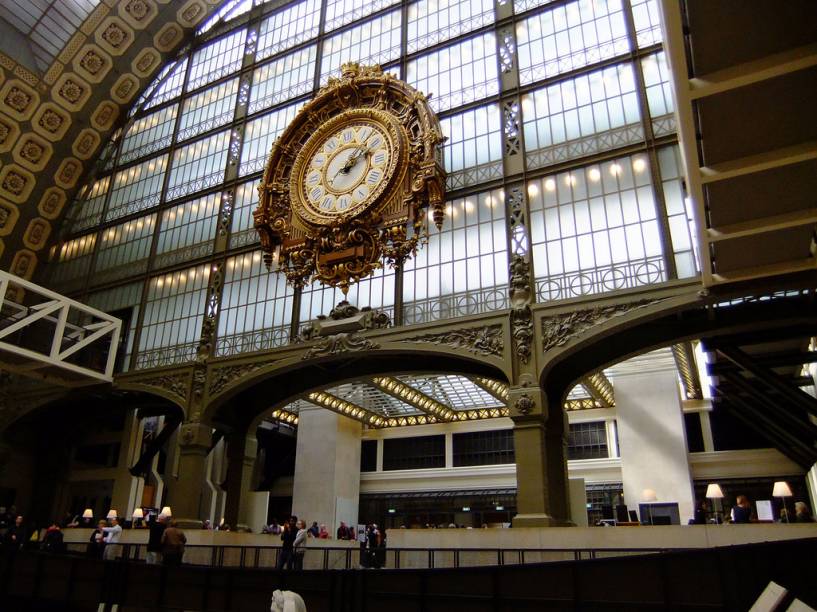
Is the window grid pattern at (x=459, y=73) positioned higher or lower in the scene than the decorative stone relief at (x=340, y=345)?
higher

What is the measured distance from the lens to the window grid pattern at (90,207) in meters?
31.2

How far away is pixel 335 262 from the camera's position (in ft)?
70.5

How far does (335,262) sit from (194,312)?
706 centimetres

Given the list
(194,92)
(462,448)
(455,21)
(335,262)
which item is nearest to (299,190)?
(335,262)

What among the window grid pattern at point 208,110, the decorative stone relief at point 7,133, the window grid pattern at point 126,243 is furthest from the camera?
the decorative stone relief at point 7,133

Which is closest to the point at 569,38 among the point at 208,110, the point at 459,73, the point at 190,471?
the point at 459,73

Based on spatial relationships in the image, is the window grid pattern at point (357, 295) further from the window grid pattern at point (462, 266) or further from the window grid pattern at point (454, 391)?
the window grid pattern at point (454, 391)

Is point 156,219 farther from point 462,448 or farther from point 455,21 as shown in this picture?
point 462,448

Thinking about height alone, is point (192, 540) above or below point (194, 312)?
below

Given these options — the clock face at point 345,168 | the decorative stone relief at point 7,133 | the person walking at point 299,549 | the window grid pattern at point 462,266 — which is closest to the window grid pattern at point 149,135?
the decorative stone relief at point 7,133

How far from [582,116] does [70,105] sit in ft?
81.7

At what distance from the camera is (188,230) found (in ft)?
88.5

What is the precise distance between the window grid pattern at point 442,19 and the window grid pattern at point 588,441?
71.9 feet

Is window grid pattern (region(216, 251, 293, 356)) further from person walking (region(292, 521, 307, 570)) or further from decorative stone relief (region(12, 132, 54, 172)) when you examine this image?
decorative stone relief (region(12, 132, 54, 172))
